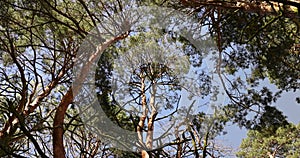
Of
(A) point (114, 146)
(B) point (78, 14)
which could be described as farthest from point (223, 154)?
(B) point (78, 14)

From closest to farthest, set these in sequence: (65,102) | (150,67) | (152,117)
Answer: (65,102), (152,117), (150,67)

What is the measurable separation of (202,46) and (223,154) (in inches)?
46.2

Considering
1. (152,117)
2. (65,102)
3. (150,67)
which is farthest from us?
(150,67)

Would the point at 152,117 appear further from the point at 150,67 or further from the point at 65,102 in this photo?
the point at 65,102

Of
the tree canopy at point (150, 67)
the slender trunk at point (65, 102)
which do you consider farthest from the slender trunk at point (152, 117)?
the slender trunk at point (65, 102)

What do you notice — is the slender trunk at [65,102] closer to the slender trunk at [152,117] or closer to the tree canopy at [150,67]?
the tree canopy at [150,67]

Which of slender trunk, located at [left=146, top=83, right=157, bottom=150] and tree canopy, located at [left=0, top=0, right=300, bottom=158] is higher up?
tree canopy, located at [left=0, top=0, right=300, bottom=158]

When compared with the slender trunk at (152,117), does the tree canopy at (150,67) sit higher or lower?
higher

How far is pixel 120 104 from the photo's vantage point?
271 centimetres

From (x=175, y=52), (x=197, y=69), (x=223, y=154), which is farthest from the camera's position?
(x=223, y=154)

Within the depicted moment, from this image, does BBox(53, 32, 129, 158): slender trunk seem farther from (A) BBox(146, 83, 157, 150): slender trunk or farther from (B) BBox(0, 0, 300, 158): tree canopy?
(A) BBox(146, 83, 157, 150): slender trunk

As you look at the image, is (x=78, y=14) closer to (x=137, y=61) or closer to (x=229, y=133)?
(x=137, y=61)

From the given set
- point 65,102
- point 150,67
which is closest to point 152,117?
point 150,67

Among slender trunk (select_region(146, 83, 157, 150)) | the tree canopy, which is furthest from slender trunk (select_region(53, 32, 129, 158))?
slender trunk (select_region(146, 83, 157, 150))
